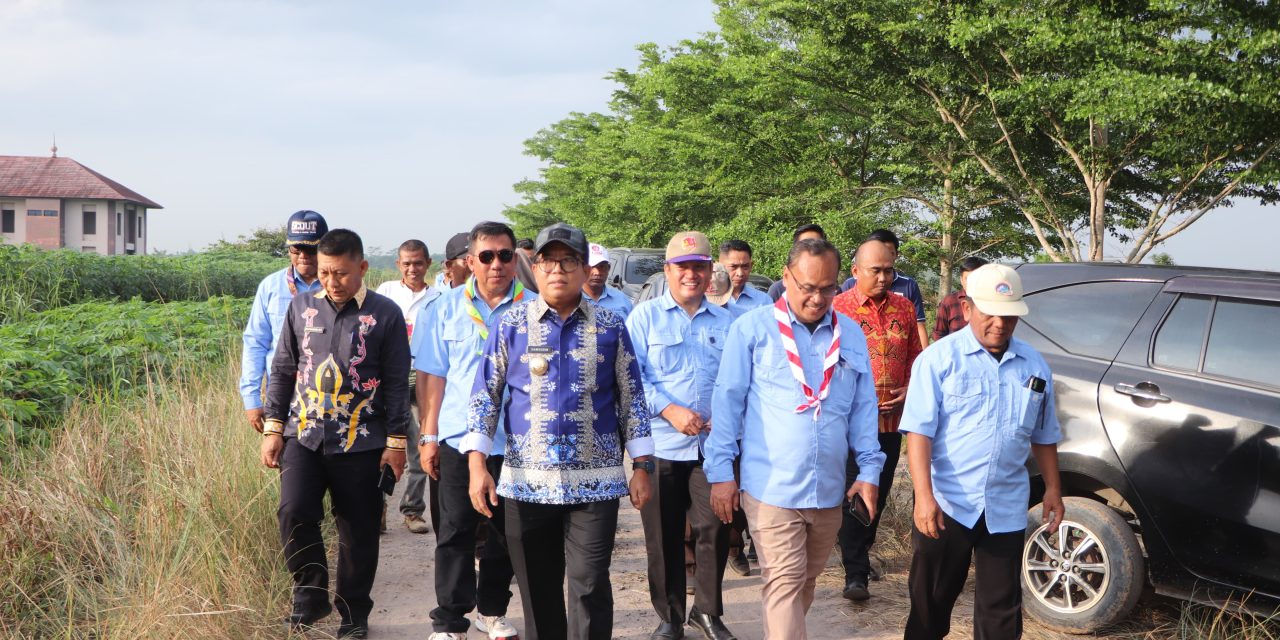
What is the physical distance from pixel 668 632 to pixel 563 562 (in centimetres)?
125

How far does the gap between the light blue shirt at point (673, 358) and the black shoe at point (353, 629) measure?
1.72 meters

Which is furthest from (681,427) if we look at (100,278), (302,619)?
(100,278)

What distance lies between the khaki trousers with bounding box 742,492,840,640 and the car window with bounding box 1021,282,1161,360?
5.57 feet

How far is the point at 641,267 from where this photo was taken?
1792 cm

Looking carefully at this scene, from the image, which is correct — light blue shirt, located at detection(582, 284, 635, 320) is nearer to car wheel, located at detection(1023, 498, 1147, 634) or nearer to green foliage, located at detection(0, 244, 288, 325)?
car wheel, located at detection(1023, 498, 1147, 634)

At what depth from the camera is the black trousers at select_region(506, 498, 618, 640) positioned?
359cm

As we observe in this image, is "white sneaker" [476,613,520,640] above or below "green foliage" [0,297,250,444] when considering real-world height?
below

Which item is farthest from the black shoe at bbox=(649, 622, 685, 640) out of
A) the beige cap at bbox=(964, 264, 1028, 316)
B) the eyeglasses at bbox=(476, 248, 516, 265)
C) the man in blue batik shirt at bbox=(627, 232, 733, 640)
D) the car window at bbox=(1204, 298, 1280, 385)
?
the car window at bbox=(1204, 298, 1280, 385)

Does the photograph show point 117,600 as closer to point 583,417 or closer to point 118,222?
point 583,417

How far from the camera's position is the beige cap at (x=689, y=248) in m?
5.06

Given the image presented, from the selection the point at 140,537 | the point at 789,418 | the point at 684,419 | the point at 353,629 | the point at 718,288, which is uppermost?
the point at 718,288

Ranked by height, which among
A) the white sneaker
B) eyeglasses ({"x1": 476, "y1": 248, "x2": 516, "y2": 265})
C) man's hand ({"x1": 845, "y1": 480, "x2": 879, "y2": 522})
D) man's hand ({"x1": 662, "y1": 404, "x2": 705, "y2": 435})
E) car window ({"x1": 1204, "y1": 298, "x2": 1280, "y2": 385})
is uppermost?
eyeglasses ({"x1": 476, "y1": 248, "x2": 516, "y2": 265})

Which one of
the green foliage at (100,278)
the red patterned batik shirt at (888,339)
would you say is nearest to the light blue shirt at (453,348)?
the red patterned batik shirt at (888,339)

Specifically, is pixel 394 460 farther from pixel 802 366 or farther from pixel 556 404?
pixel 802 366
